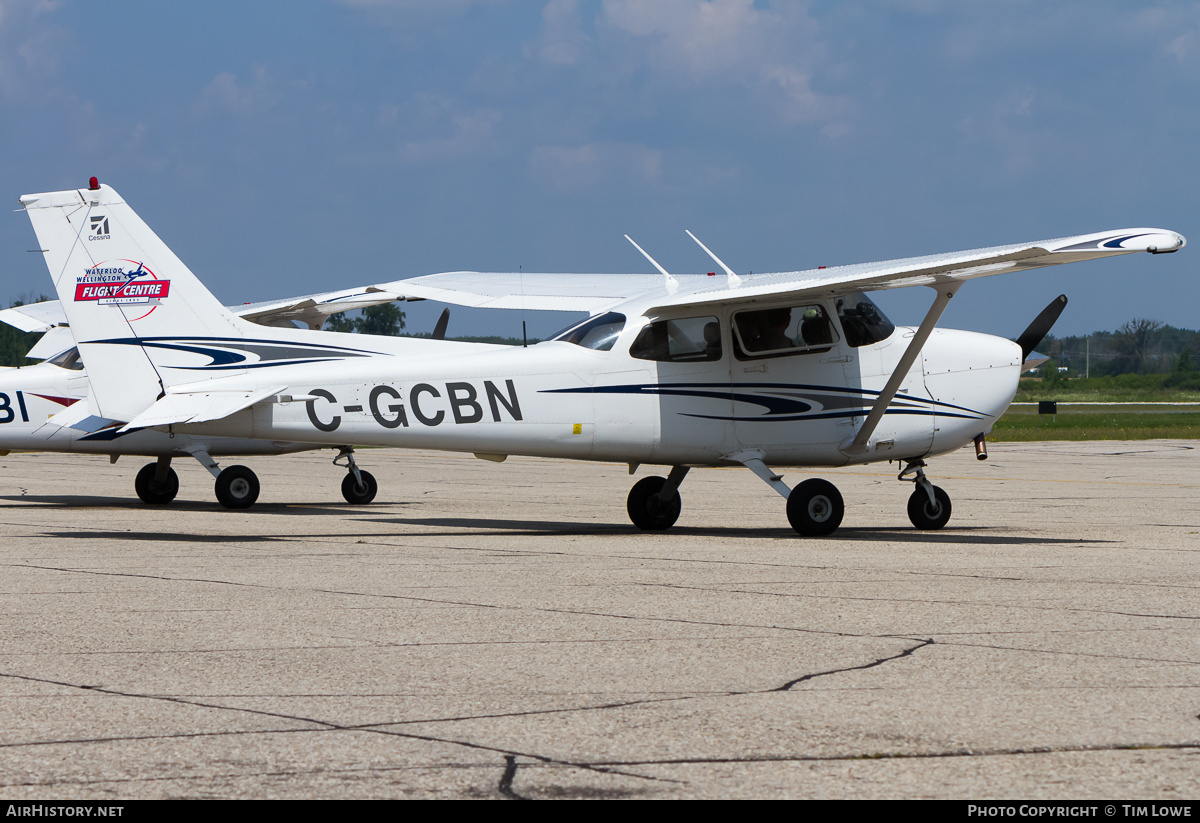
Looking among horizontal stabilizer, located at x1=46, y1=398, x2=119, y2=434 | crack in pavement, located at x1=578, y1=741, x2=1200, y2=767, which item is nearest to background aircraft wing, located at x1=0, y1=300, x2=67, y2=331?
horizontal stabilizer, located at x1=46, y1=398, x2=119, y2=434

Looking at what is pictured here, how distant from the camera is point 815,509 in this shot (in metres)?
11.7

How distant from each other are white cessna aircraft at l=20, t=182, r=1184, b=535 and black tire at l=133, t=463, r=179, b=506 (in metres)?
3.59

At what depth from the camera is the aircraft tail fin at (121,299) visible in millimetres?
12852

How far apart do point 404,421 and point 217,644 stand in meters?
5.19

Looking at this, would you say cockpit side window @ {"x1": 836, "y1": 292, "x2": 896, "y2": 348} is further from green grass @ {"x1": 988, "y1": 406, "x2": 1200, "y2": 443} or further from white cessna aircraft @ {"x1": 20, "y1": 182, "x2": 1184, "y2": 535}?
green grass @ {"x1": 988, "y1": 406, "x2": 1200, "y2": 443}

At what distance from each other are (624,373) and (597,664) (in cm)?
631

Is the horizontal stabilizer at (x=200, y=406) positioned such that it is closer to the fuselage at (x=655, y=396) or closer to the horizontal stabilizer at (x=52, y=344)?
the fuselage at (x=655, y=396)

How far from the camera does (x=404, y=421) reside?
36.7 ft

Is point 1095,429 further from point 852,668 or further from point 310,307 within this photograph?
point 852,668

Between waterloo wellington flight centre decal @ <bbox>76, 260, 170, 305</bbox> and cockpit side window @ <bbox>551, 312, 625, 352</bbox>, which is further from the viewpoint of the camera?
waterloo wellington flight centre decal @ <bbox>76, 260, 170, 305</bbox>

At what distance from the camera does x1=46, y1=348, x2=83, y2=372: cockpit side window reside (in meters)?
15.7

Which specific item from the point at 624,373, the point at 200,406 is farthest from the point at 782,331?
the point at 200,406
